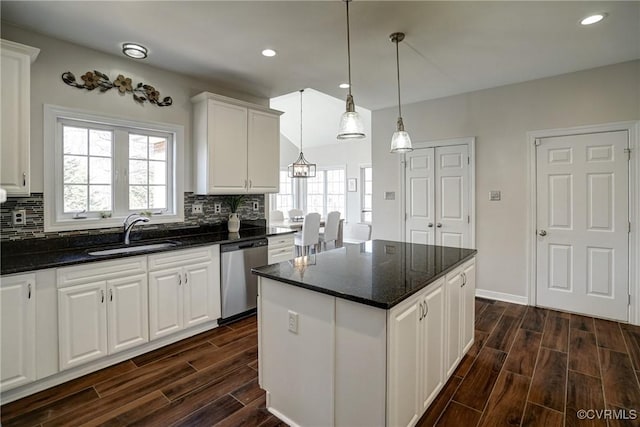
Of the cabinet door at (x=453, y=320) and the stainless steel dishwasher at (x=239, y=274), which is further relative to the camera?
the stainless steel dishwasher at (x=239, y=274)

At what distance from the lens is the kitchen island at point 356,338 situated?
1.50 m

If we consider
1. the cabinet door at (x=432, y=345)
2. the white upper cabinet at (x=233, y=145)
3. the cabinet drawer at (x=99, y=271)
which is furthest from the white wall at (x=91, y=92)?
the cabinet door at (x=432, y=345)

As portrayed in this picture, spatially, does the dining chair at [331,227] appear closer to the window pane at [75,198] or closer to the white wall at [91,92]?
the white wall at [91,92]

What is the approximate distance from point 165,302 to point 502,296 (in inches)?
149

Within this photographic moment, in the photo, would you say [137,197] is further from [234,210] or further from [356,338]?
[356,338]

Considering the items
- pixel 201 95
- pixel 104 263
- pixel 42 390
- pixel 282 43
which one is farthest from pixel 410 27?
pixel 42 390

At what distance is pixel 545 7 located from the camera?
Answer: 2.25 m

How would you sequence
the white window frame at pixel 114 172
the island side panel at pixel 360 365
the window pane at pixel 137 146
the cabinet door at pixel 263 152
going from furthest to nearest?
the cabinet door at pixel 263 152, the window pane at pixel 137 146, the white window frame at pixel 114 172, the island side panel at pixel 360 365

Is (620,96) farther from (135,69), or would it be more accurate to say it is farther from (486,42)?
(135,69)

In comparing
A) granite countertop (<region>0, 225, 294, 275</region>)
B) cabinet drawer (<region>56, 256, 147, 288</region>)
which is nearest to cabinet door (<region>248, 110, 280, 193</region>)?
granite countertop (<region>0, 225, 294, 275</region>)

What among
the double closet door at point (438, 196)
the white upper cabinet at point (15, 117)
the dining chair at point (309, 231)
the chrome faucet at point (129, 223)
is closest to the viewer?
the white upper cabinet at point (15, 117)

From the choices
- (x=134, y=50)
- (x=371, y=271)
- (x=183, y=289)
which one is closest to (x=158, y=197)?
(x=183, y=289)

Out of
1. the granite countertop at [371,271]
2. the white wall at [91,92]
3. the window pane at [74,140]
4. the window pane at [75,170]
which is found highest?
the white wall at [91,92]

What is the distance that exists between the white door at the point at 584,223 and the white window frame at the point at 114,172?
13.2 feet
